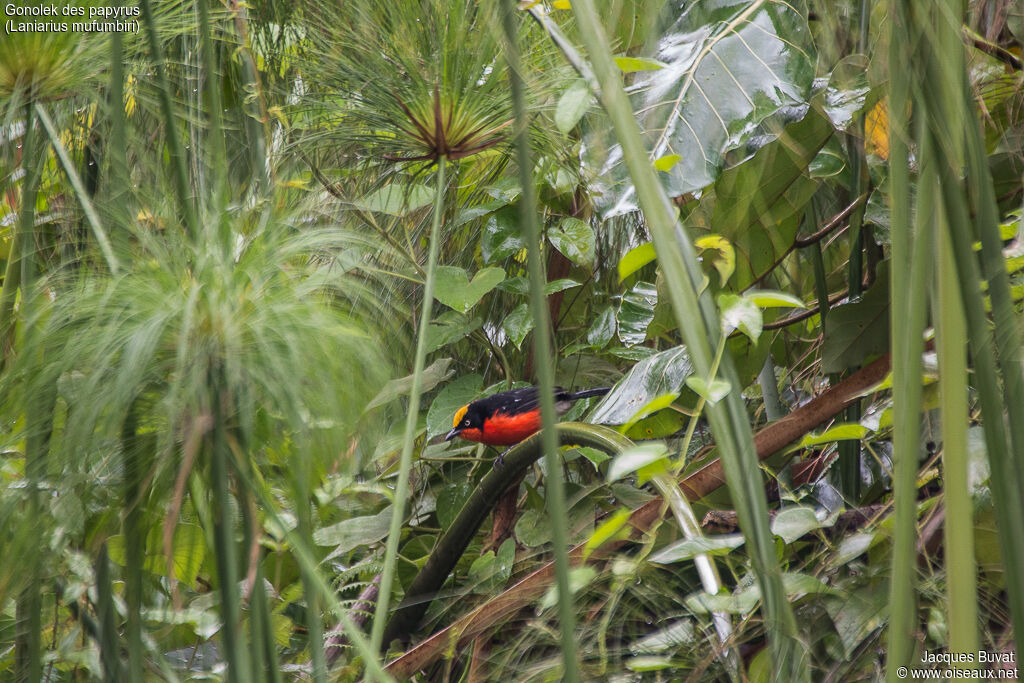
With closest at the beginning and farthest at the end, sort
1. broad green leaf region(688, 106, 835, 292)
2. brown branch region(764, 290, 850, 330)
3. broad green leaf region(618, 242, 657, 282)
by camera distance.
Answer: broad green leaf region(618, 242, 657, 282)
broad green leaf region(688, 106, 835, 292)
brown branch region(764, 290, 850, 330)

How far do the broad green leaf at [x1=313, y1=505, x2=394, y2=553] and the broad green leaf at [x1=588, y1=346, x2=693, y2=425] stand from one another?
0.36m

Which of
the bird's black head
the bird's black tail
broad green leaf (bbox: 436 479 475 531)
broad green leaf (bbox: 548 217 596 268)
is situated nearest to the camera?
broad green leaf (bbox: 548 217 596 268)

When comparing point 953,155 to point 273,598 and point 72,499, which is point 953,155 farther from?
point 273,598

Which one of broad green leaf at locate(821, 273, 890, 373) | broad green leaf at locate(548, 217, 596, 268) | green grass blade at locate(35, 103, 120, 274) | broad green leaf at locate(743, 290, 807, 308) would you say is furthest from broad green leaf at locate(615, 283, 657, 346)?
green grass blade at locate(35, 103, 120, 274)

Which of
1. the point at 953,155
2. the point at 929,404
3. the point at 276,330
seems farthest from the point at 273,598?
the point at 953,155

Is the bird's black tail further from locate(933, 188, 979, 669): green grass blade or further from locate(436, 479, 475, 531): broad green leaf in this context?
locate(933, 188, 979, 669): green grass blade

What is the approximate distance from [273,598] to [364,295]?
627 mm

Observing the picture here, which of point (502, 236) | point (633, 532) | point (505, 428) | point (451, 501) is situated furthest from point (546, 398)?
point (505, 428)

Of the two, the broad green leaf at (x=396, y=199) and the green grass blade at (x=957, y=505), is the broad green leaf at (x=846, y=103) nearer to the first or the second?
the broad green leaf at (x=396, y=199)

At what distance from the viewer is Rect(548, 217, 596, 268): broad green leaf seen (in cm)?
136

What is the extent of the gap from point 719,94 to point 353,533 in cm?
78

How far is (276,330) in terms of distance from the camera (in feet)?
1.88

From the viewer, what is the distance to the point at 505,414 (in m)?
1.90

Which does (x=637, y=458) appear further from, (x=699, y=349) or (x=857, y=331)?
(x=857, y=331)
